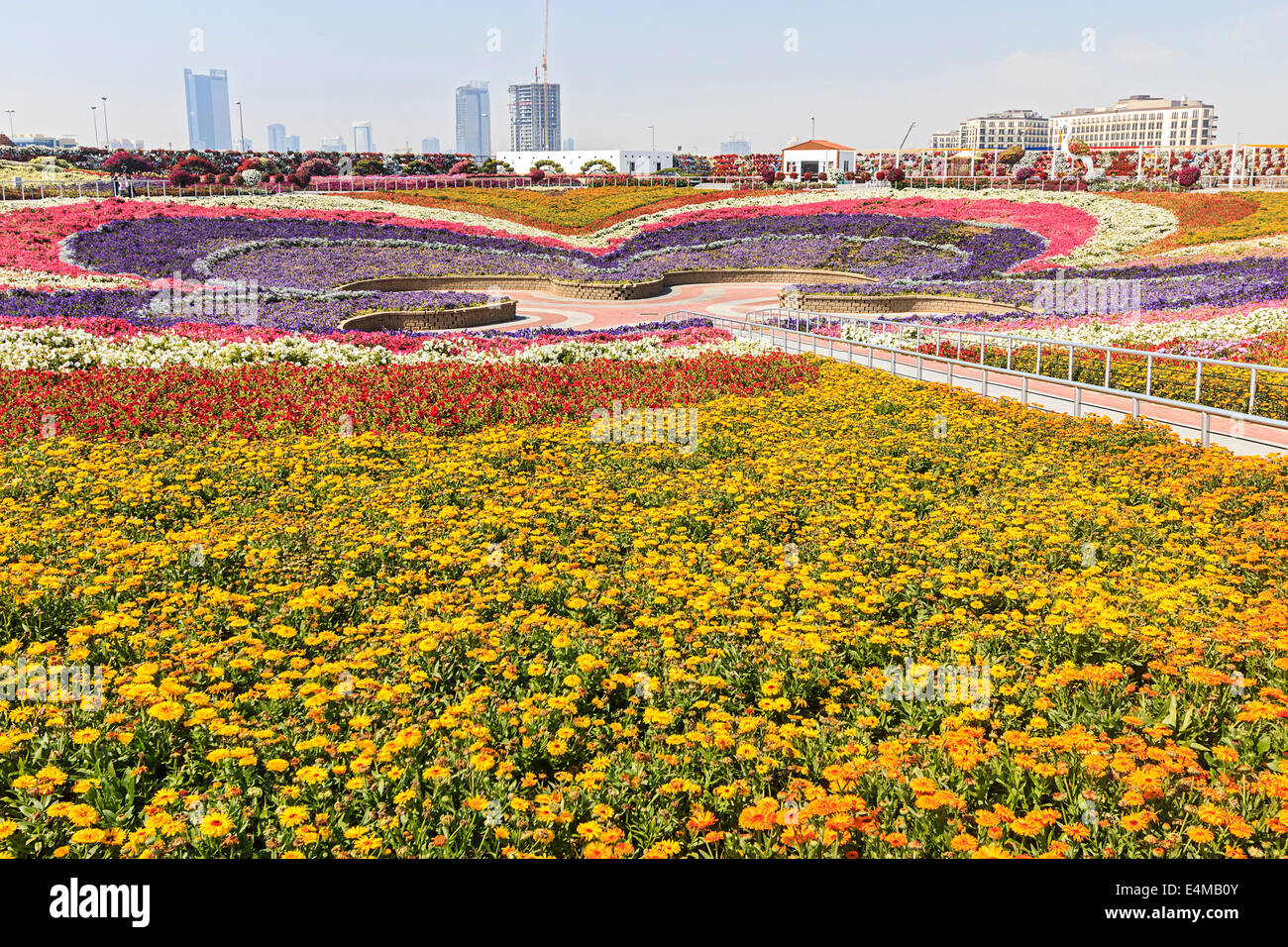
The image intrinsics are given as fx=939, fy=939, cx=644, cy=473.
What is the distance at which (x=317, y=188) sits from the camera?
70.5 metres

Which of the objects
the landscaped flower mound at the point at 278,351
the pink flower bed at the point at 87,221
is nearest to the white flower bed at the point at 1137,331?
the landscaped flower mound at the point at 278,351

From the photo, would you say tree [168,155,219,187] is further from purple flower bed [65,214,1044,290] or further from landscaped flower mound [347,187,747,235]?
purple flower bed [65,214,1044,290]

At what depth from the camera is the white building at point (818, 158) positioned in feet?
457

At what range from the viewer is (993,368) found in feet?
49.5

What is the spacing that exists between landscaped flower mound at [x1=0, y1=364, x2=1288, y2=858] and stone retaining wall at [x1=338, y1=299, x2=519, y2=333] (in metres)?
14.8

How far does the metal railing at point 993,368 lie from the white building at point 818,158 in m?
119

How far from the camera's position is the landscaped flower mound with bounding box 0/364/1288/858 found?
14.2 ft

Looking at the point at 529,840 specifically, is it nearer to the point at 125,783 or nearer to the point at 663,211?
the point at 125,783

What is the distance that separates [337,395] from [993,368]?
34.1 ft

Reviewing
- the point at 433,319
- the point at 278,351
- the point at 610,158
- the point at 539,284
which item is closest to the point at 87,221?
the point at 539,284

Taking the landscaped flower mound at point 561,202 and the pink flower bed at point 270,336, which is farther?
the landscaped flower mound at point 561,202

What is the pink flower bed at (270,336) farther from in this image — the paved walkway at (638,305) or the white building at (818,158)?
the white building at (818,158)

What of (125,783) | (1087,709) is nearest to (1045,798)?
(1087,709)
